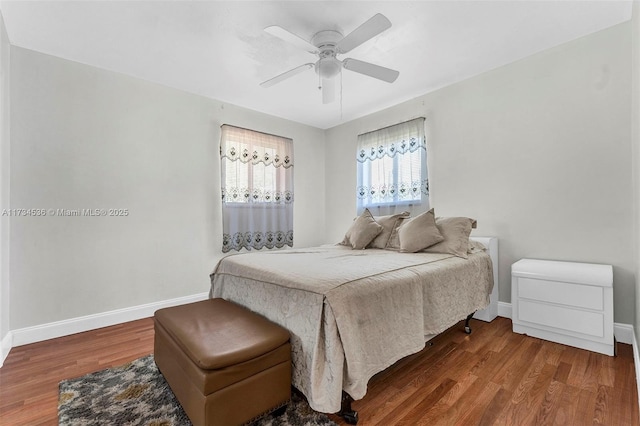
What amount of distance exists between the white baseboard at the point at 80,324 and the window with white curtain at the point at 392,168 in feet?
9.02

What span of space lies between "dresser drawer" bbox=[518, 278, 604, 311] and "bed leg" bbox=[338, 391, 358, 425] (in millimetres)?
1747

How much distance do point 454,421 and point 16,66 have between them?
12.9ft

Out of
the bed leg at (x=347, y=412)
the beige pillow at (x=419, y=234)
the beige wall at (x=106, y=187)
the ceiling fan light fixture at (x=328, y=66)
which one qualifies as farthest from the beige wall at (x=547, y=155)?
the beige wall at (x=106, y=187)

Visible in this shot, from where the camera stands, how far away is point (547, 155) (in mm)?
2486

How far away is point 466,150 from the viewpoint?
302 centimetres

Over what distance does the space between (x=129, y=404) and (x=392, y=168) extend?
3.31 meters

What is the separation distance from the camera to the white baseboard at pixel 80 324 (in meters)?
2.30

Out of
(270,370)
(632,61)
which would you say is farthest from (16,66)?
(632,61)

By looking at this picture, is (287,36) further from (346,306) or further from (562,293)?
(562,293)

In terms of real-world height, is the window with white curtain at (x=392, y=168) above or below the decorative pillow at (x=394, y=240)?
above

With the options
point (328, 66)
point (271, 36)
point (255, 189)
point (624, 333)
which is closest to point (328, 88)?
point (328, 66)

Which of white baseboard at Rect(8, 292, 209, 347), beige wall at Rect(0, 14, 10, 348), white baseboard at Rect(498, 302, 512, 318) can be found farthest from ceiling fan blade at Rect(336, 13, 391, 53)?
white baseboard at Rect(8, 292, 209, 347)

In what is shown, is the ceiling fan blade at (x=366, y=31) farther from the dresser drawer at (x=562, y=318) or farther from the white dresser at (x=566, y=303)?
the dresser drawer at (x=562, y=318)

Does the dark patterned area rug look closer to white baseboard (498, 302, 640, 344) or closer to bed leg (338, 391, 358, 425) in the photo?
bed leg (338, 391, 358, 425)
